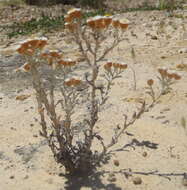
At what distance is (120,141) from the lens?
3.74 metres

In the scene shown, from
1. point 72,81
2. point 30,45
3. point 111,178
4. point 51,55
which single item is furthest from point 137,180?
point 30,45

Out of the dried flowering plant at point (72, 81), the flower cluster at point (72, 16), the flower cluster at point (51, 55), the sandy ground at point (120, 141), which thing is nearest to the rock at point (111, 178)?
the sandy ground at point (120, 141)

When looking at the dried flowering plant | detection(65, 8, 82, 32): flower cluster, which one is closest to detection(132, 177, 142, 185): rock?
the dried flowering plant

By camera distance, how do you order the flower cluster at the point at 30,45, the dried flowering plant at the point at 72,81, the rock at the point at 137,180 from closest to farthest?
the flower cluster at the point at 30,45 → the dried flowering plant at the point at 72,81 → the rock at the point at 137,180

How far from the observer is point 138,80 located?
5273mm

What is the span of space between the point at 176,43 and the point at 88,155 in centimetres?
430

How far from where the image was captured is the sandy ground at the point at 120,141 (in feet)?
10.5

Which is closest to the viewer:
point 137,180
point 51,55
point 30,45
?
point 30,45

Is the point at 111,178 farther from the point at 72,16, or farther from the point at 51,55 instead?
the point at 72,16

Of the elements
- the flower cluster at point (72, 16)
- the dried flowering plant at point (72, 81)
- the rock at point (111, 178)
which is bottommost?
the rock at point (111, 178)

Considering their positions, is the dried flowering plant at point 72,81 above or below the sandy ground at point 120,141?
above

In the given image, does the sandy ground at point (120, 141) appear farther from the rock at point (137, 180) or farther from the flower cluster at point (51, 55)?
the flower cluster at point (51, 55)

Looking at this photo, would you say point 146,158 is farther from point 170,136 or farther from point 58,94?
point 58,94

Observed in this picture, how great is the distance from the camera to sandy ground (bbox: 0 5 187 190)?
10.5 ft
